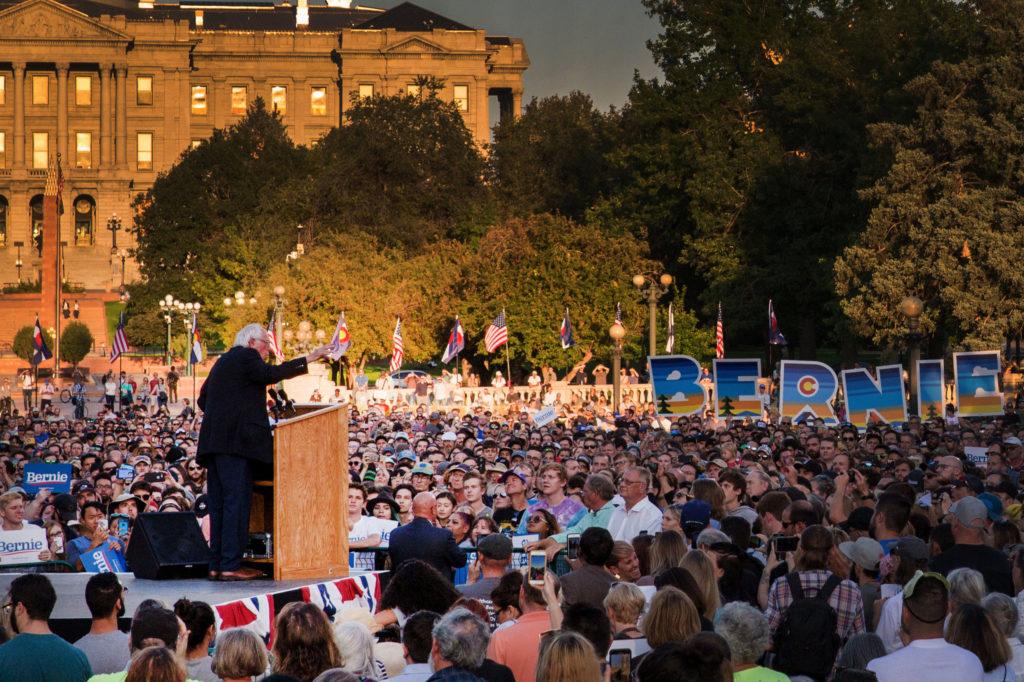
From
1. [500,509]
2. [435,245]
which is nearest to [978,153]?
[435,245]

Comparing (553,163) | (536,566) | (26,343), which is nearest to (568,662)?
(536,566)

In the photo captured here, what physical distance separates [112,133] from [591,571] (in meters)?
130

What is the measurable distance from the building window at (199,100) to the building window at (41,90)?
1230cm

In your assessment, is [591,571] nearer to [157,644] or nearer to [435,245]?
[157,644]

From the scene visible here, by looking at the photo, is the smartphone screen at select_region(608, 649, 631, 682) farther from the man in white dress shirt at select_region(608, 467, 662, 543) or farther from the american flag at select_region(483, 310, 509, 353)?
the american flag at select_region(483, 310, 509, 353)

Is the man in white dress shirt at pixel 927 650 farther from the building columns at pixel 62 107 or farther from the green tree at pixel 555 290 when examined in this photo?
the building columns at pixel 62 107

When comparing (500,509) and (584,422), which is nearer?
(500,509)

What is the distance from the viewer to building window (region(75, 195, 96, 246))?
428ft

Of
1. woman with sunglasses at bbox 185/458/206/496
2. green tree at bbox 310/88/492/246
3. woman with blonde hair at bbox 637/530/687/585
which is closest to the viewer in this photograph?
woman with blonde hair at bbox 637/530/687/585

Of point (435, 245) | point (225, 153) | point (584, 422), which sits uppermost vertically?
point (225, 153)

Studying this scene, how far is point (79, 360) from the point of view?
7875cm

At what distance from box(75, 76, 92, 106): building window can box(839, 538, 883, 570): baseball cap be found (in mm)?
131358

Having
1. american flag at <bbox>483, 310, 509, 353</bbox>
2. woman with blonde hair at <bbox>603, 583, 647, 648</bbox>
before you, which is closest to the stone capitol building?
american flag at <bbox>483, 310, 509, 353</bbox>

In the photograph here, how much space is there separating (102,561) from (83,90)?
422 feet
